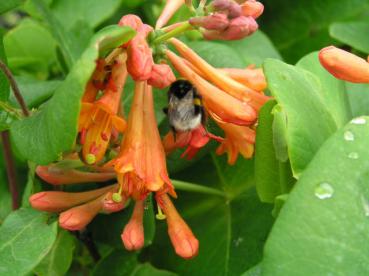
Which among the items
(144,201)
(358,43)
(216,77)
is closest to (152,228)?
(144,201)

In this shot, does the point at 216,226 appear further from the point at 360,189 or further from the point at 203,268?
the point at 360,189

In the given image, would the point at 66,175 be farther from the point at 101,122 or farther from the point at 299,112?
the point at 299,112

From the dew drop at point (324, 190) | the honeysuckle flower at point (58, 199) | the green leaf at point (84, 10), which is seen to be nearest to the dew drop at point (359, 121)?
the dew drop at point (324, 190)

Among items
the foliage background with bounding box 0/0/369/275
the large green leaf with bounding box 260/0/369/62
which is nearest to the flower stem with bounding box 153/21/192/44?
the foliage background with bounding box 0/0/369/275

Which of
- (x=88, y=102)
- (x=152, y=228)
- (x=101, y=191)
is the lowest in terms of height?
(x=152, y=228)

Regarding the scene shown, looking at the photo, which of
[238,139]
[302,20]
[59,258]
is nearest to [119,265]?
[59,258]

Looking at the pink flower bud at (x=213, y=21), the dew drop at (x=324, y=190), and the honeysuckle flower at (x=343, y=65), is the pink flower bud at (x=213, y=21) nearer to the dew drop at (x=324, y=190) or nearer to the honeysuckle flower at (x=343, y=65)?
the honeysuckle flower at (x=343, y=65)

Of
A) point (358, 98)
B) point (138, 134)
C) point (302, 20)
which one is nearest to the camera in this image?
point (138, 134)
